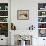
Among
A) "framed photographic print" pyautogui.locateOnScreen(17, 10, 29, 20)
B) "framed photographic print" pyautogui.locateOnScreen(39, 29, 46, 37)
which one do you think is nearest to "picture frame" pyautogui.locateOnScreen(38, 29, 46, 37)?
"framed photographic print" pyautogui.locateOnScreen(39, 29, 46, 37)

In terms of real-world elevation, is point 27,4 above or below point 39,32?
above

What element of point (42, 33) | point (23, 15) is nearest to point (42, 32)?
point (42, 33)

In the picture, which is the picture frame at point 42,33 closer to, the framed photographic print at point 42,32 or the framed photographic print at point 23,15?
the framed photographic print at point 42,32

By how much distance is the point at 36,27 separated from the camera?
20.7 ft

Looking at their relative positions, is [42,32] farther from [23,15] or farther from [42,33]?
[23,15]

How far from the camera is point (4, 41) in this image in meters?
6.40

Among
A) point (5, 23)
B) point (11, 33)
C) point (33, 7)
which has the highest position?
point (33, 7)

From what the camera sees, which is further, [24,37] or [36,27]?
[36,27]

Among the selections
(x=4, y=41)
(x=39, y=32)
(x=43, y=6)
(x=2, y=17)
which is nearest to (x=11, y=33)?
(x=4, y=41)

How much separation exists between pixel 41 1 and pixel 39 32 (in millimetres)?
1659

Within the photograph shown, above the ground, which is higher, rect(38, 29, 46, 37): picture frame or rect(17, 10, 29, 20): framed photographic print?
rect(17, 10, 29, 20): framed photographic print

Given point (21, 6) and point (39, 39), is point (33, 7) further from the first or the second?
point (39, 39)

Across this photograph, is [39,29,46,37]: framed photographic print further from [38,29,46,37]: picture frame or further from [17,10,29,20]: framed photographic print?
[17,10,29,20]: framed photographic print

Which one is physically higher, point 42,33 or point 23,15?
point 23,15
